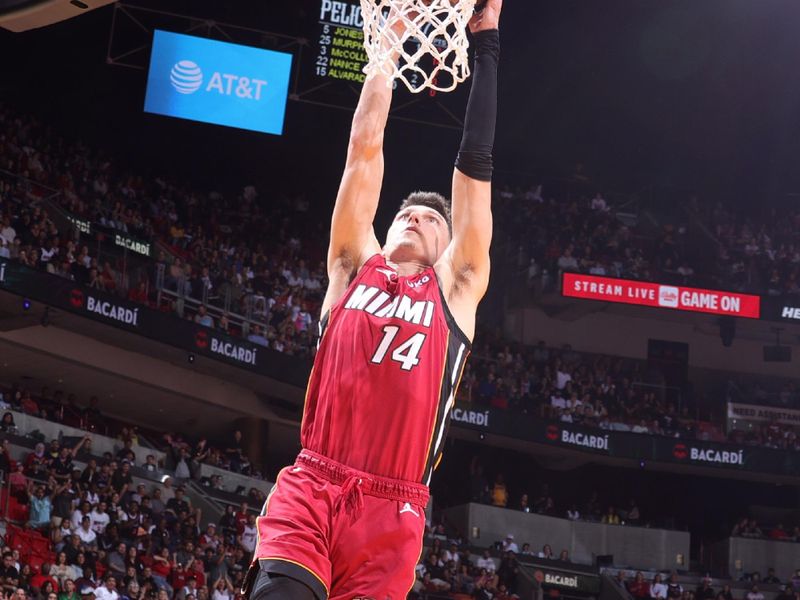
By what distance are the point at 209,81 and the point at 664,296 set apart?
1199 centimetres

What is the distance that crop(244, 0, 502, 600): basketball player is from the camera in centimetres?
424

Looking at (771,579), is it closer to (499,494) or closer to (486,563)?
(499,494)

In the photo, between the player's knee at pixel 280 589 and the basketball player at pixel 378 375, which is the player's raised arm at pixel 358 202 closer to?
the basketball player at pixel 378 375

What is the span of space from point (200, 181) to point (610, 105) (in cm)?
1109

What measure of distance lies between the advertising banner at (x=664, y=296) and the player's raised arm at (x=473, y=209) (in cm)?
2359

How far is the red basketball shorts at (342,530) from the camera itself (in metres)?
4.14

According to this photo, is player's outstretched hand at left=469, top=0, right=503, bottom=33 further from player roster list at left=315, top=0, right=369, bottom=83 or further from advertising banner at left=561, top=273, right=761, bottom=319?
advertising banner at left=561, top=273, right=761, bottom=319

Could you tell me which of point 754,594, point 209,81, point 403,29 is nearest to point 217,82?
point 209,81

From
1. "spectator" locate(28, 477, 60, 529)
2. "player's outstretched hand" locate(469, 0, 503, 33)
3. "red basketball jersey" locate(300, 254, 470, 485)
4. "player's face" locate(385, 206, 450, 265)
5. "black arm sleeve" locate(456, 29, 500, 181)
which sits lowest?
"spectator" locate(28, 477, 60, 529)

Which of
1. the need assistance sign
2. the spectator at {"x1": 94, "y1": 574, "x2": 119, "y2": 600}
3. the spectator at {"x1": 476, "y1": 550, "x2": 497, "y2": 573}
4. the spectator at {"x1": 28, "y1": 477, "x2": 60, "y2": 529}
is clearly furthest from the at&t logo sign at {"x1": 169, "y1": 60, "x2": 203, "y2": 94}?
the spectator at {"x1": 94, "y1": 574, "x2": 119, "y2": 600}

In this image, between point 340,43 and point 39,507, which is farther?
point 340,43

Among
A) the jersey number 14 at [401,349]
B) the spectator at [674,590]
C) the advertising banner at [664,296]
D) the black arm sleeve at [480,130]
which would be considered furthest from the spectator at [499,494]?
the jersey number 14 at [401,349]

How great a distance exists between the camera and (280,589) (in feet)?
13.1

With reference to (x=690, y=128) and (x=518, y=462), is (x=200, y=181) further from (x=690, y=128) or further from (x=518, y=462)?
(x=690, y=128)
